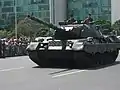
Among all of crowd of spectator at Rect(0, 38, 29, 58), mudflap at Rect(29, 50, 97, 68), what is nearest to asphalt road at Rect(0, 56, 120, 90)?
mudflap at Rect(29, 50, 97, 68)

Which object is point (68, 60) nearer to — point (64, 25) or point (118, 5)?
point (64, 25)

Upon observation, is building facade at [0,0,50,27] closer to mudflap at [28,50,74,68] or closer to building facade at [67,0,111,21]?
building facade at [67,0,111,21]

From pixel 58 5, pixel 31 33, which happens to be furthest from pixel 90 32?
pixel 58 5

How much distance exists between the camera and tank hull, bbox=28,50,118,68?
51.8 feet

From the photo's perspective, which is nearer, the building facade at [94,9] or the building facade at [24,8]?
the building facade at [24,8]

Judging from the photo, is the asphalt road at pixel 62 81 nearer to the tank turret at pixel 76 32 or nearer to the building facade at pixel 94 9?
the tank turret at pixel 76 32

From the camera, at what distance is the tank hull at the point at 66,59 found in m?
15.8

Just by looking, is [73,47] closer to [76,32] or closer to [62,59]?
[62,59]

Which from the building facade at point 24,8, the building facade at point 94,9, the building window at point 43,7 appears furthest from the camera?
the building window at point 43,7

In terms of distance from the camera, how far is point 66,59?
16312 mm

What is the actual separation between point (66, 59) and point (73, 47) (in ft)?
3.52

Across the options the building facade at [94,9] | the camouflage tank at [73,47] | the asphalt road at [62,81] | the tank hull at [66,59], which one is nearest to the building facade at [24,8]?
the building facade at [94,9]

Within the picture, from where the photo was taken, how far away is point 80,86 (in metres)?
10.9

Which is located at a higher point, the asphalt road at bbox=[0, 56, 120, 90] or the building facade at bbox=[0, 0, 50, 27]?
the building facade at bbox=[0, 0, 50, 27]
